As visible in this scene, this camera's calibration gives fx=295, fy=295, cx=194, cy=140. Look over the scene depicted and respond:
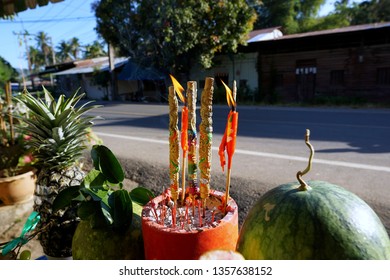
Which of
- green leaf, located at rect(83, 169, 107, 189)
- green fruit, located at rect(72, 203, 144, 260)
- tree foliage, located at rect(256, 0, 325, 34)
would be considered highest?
tree foliage, located at rect(256, 0, 325, 34)

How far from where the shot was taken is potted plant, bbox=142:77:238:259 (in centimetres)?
114

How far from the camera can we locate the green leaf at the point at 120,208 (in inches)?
55.1

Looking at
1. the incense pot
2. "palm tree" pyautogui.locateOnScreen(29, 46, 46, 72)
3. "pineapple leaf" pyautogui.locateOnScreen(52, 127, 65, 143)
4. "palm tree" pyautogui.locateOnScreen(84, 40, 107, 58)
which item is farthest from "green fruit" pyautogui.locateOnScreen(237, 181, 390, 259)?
"palm tree" pyautogui.locateOnScreen(29, 46, 46, 72)

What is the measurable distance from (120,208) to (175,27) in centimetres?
1834

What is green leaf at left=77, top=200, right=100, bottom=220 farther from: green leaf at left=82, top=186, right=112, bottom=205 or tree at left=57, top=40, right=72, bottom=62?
tree at left=57, top=40, right=72, bottom=62

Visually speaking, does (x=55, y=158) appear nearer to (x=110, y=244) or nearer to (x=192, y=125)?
(x=110, y=244)

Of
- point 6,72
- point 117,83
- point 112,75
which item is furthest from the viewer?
point 117,83

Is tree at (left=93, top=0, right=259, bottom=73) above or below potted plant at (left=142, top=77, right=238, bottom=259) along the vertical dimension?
above

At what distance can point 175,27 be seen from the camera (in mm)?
18219

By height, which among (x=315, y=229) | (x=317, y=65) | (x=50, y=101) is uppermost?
(x=317, y=65)

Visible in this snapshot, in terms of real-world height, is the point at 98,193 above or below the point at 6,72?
below

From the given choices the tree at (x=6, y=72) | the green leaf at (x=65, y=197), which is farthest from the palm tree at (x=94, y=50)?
the green leaf at (x=65, y=197)

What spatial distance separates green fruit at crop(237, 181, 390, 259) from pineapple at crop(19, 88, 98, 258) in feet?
5.01

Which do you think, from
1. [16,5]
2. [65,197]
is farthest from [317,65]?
[65,197]
